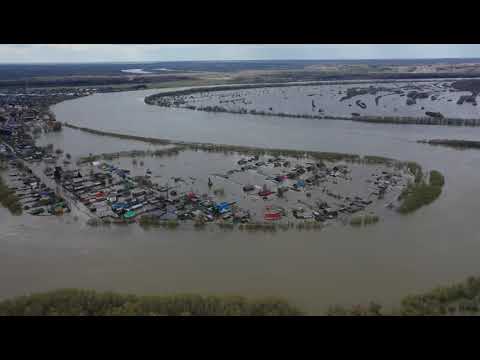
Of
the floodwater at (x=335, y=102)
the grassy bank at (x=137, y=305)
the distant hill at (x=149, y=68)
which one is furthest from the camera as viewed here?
the distant hill at (x=149, y=68)

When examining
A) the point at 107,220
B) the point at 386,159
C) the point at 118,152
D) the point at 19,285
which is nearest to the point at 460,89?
the point at 386,159

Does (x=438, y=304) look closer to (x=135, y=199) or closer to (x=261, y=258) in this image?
(x=261, y=258)

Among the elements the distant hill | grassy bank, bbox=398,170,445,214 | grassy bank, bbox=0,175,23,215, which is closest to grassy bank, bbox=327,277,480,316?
grassy bank, bbox=398,170,445,214

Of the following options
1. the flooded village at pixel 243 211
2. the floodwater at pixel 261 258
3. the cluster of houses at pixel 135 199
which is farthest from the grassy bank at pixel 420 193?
the cluster of houses at pixel 135 199

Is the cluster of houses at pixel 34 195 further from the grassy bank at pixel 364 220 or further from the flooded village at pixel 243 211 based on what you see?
the grassy bank at pixel 364 220

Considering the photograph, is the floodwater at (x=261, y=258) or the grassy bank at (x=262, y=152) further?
the grassy bank at (x=262, y=152)

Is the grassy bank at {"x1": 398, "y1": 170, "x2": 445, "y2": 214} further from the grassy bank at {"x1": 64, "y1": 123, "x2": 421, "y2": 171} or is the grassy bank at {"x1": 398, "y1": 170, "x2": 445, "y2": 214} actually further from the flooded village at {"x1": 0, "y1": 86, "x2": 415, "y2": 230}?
the grassy bank at {"x1": 64, "y1": 123, "x2": 421, "y2": 171}

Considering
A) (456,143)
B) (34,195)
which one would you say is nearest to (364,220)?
(34,195)
